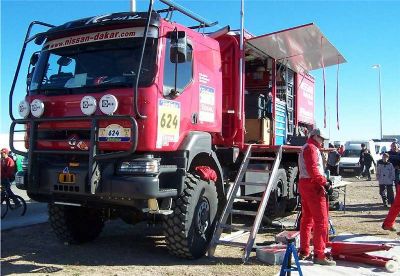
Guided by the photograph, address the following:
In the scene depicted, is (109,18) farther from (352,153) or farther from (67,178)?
(352,153)

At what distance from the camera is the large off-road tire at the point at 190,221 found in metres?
5.77

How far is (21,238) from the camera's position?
25.2ft

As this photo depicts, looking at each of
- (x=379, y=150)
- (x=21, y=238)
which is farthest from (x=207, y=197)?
(x=379, y=150)

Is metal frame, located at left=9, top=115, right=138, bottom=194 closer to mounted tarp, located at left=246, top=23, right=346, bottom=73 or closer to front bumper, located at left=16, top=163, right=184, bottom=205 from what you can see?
front bumper, located at left=16, top=163, right=184, bottom=205

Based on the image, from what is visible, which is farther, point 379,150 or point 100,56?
point 379,150

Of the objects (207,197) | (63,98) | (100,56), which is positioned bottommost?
(207,197)

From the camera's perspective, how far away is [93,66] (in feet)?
19.4

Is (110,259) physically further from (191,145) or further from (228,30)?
(228,30)

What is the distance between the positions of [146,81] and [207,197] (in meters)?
1.88

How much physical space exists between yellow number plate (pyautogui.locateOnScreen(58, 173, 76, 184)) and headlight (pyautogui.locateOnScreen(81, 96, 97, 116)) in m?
0.76

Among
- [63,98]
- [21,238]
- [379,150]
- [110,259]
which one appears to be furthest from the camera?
[379,150]

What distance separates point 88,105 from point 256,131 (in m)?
3.96

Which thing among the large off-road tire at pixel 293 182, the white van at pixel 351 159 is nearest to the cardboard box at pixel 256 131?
the large off-road tire at pixel 293 182

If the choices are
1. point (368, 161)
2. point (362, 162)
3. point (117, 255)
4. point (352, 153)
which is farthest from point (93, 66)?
point (352, 153)
